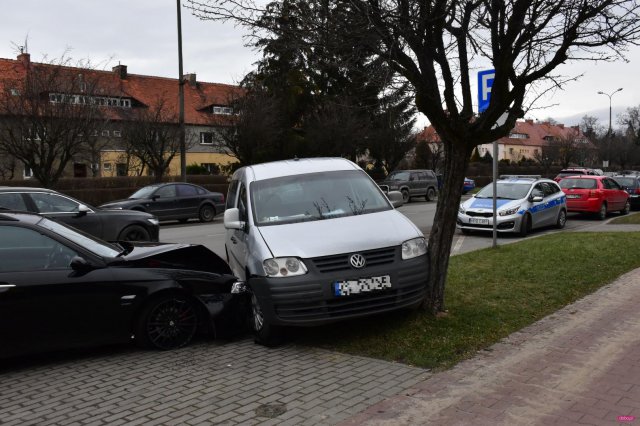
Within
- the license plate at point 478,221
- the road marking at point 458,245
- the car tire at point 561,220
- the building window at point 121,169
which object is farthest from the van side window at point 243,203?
the building window at point 121,169

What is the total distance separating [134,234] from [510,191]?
9.95 m

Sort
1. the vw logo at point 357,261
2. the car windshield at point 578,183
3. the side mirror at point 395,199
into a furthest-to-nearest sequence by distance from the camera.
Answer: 1. the car windshield at point 578,183
2. the side mirror at point 395,199
3. the vw logo at point 357,261

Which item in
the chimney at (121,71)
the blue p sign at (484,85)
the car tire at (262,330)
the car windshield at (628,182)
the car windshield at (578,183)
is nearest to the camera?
the car tire at (262,330)

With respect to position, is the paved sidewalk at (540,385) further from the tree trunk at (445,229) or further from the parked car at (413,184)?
the parked car at (413,184)

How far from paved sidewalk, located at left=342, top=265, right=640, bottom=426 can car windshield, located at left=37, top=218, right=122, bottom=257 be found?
3257mm

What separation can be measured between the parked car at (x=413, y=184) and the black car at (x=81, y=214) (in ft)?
68.5

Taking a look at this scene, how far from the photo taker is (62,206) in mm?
11984

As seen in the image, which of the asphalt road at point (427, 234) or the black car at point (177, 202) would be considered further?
the black car at point (177, 202)

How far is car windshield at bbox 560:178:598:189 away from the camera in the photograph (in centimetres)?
2025

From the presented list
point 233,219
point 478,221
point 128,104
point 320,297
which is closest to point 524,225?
point 478,221

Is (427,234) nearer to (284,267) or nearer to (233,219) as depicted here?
(233,219)

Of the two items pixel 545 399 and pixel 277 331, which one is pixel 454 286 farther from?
pixel 545 399

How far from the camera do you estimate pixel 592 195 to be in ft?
65.1

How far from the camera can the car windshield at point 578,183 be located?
797 inches
